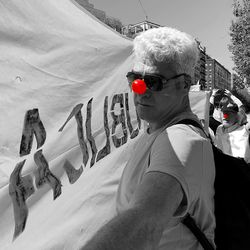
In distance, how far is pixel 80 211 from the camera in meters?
1.61

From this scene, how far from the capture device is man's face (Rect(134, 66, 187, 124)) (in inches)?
47.9

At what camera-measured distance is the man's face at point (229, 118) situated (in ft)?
14.2

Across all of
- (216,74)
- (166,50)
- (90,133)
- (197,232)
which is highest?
(166,50)

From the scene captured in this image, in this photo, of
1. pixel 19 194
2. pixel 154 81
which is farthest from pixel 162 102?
pixel 19 194

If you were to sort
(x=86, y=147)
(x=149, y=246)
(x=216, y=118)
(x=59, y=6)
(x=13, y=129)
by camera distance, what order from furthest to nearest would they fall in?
(x=216, y=118) → (x=86, y=147) → (x=59, y=6) → (x=13, y=129) → (x=149, y=246)

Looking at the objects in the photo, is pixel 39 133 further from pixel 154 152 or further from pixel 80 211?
pixel 154 152

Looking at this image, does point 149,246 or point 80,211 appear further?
point 80,211

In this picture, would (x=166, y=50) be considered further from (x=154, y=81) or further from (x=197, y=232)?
(x=197, y=232)

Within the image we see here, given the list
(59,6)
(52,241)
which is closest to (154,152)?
(52,241)

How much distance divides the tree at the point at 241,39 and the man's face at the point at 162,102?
2002 centimetres

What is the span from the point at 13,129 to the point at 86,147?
512mm

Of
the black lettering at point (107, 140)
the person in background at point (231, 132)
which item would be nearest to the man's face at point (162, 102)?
the black lettering at point (107, 140)

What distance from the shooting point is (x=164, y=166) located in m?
0.89

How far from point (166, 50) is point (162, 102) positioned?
18 cm
